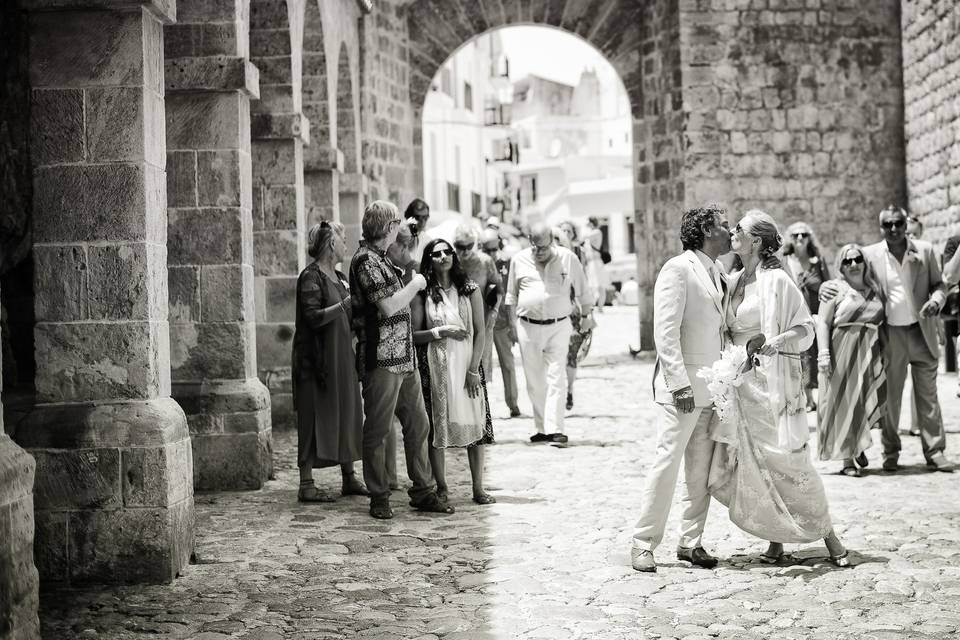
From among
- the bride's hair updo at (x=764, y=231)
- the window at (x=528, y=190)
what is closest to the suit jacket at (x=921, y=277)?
the bride's hair updo at (x=764, y=231)

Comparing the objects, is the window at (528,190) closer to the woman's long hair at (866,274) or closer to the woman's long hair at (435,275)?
Result: the woman's long hair at (866,274)

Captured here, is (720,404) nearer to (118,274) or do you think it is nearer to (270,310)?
(118,274)

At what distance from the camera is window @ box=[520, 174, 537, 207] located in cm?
6850

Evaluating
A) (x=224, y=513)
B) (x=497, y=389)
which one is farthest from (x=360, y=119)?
(x=224, y=513)

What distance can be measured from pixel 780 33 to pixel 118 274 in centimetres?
1325

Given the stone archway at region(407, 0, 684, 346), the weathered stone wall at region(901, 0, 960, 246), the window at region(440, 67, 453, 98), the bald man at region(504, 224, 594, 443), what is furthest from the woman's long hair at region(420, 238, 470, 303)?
the window at region(440, 67, 453, 98)

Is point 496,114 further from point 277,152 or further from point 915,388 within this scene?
point 915,388

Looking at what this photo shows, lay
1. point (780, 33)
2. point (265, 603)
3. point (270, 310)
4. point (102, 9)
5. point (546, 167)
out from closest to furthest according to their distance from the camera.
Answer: point (265, 603) < point (102, 9) < point (270, 310) < point (780, 33) < point (546, 167)

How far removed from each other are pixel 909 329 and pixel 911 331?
0.02 m

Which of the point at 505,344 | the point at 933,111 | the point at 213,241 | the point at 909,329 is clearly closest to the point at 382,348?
the point at 213,241

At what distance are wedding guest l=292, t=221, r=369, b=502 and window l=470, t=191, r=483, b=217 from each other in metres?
41.7

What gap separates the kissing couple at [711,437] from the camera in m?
5.37

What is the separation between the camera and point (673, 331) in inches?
209

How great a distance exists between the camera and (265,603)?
508cm
